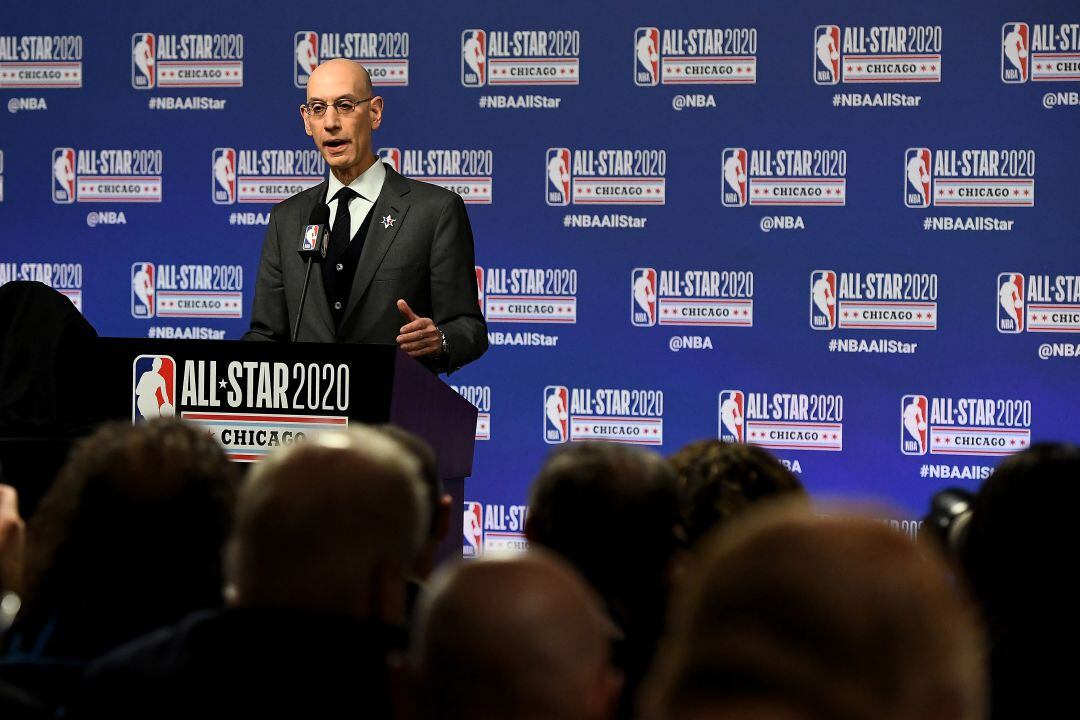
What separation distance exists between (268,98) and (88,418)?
3.68 m

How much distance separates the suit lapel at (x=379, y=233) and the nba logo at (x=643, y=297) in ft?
7.65

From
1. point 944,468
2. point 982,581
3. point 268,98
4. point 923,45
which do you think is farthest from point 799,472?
point 982,581

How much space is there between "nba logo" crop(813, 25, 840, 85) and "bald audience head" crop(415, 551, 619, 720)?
562cm

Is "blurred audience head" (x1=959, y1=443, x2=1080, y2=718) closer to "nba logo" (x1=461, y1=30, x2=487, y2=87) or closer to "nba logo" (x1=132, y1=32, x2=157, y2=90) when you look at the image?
"nba logo" (x1=461, y1=30, x2=487, y2=87)

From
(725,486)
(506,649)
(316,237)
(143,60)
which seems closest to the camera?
(506,649)

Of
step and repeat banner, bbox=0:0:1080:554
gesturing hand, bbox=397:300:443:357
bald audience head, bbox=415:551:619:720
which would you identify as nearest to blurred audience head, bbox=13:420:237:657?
bald audience head, bbox=415:551:619:720

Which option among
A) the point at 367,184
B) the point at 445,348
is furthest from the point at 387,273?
the point at 445,348

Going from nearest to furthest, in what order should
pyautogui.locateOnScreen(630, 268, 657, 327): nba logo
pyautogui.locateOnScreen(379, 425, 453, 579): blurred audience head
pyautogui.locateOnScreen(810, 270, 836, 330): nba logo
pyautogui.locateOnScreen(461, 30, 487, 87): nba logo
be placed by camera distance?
pyautogui.locateOnScreen(379, 425, 453, 579): blurred audience head < pyautogui.locateOnScreen(810, 270, 836, 330): nba logo < pyautogui.locateOnScreen(630, 268, 657, 327): nba logo < pyautogui.locateOnScreen(461, 30, 487, 87): nba logo

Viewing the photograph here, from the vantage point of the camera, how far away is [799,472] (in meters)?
6.16

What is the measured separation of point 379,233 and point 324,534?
279cm

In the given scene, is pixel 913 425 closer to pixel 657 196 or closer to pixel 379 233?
pixel 657 196

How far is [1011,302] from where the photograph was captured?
237 inches

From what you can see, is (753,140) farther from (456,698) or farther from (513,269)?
(456,698)

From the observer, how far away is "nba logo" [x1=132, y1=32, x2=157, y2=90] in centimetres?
666
